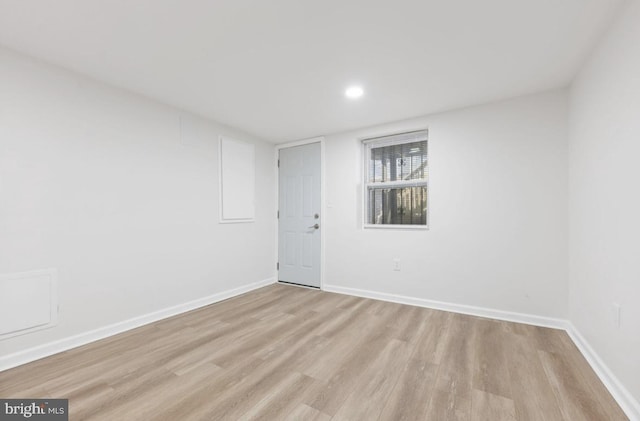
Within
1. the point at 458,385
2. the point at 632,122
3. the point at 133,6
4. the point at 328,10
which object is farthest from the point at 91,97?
the point at 632,122

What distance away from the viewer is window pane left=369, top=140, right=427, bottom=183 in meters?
3.40

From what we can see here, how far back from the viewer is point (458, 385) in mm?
1745

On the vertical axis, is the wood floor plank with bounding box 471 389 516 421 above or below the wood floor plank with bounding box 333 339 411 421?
above

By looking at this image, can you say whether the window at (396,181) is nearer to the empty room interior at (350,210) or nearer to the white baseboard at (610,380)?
the empty room interior at (350,210)

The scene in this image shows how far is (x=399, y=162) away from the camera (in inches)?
141

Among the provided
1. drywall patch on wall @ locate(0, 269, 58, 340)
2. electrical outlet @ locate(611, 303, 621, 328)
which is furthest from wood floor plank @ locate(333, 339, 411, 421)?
drywall patch on wall @ locate(0, 269, 58, 340)

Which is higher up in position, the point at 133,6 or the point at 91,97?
the point at 133,6

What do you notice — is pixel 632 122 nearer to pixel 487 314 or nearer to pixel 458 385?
pixel 458 385

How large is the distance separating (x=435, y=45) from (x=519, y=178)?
1697 millimetres

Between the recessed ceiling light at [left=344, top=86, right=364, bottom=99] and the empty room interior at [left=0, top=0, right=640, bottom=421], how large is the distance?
0.07 ft

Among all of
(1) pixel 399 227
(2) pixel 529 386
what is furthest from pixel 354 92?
(2) pixel 529 386

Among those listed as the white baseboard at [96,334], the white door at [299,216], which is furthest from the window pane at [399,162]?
the white baseboard at [96,334]

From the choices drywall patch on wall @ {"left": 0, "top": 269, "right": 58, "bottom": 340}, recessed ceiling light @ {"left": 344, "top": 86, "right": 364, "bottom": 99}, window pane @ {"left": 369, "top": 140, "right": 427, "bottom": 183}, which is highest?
recessed ceiling light @ {"left": 344, "top": 86, "right": 364, "bottom": 99}

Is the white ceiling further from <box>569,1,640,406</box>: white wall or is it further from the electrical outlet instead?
the electrical outlet
